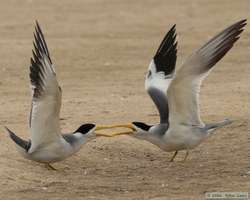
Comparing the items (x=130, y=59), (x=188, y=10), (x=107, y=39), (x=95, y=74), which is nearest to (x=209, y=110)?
(x=95, y=74)

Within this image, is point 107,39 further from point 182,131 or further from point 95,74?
point 182,131

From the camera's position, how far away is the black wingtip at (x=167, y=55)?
12.0 meters

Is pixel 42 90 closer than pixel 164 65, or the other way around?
pixel 42 90

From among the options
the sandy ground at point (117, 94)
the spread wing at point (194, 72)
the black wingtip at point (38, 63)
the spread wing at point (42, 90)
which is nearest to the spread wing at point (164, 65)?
the sandy ground at point (117, 94)

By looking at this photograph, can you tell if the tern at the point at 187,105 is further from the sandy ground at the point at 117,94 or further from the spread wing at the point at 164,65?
the spread wing at the point at 164,65

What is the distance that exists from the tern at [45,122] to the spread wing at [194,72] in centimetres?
95

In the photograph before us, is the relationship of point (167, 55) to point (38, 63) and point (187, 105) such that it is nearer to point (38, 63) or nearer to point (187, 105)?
point (187, 105)

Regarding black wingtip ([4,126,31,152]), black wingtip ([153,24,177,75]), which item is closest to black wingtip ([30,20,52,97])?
black wingtip ([4,126,31,152])

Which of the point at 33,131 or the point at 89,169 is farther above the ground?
the point at 33,131

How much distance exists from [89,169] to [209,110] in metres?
3.17

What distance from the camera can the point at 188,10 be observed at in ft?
73.3

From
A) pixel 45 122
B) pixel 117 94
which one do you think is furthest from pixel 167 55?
pixel 45 122

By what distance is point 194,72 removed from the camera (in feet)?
34.3

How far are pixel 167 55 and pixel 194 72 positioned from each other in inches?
64.5
